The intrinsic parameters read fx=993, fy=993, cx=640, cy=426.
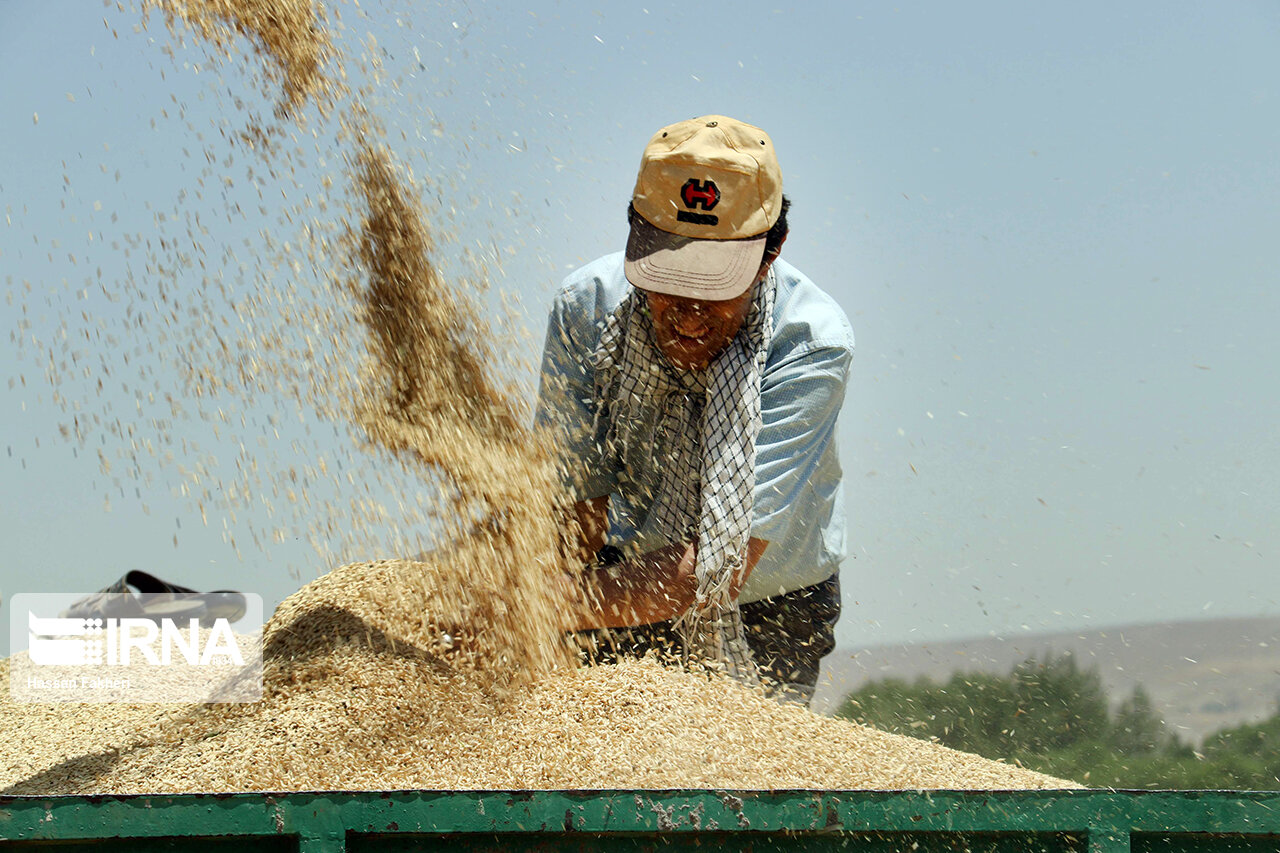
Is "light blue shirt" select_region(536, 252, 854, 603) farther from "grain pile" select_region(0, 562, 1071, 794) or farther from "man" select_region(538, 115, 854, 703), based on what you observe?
"grain pile" select_region(0, 562, 1071, 794)

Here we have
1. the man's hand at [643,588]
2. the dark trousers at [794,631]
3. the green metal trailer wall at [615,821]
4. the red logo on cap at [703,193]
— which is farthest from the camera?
the dark trousers at [794,631]

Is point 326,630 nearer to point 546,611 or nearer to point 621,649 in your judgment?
point 546,611

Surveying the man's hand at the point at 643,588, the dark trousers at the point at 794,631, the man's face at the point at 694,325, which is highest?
the man's face at the point at 694,325

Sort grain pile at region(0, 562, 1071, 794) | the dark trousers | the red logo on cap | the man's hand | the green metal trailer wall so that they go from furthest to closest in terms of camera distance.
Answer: the dark trousers, the red logo on cap, the man's hand, grain pile at region(0, 562, 1071, 794), the green metal trailer wall

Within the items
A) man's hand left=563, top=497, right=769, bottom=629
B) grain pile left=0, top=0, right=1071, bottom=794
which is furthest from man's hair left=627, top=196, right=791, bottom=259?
man's hand left=563, top=497, right=769, bottom=629

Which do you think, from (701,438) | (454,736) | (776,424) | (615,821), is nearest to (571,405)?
(701,438)

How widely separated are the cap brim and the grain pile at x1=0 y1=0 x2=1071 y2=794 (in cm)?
46

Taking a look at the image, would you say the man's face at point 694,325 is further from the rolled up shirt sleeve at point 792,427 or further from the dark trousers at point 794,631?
the dark trousers at point 794,631

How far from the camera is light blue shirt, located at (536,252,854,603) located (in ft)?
8.38

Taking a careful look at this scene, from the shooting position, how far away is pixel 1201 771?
7465 mm

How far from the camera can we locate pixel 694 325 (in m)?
2.50

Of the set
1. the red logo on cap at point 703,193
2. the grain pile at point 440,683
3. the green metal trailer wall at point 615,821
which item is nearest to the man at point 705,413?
the red logo on cap at point 703,193

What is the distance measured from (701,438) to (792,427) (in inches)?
9.8

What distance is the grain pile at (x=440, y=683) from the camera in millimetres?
1766
